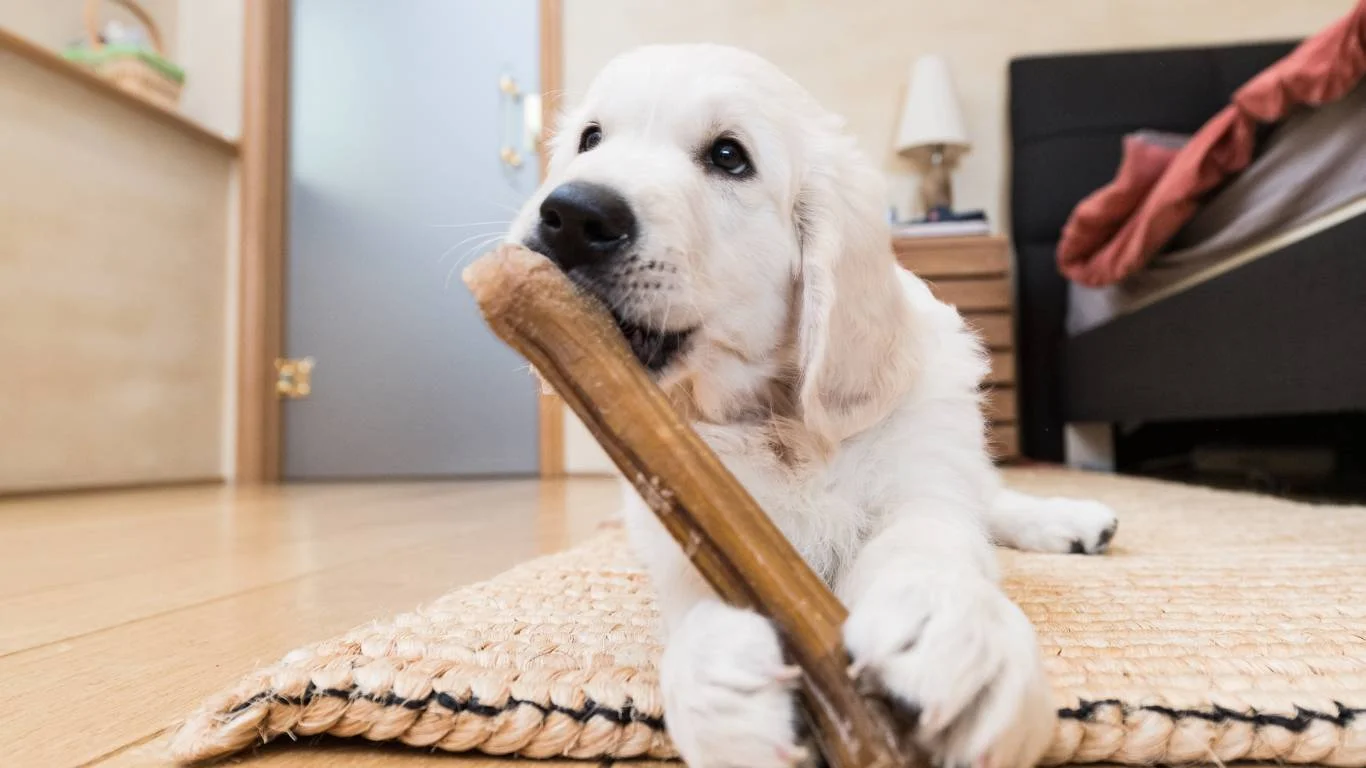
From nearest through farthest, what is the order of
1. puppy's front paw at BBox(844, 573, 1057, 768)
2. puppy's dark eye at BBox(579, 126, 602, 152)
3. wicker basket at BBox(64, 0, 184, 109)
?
puppy's front paw at BBox(844, 573, 1057, 768)
puppy's dark eye at BBox(579, 126, 602, 152)
wicker basket at BBox(64, 0, 184, 109)

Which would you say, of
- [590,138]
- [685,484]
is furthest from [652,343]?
[590,138]

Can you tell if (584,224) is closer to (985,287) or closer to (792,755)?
(792,755)

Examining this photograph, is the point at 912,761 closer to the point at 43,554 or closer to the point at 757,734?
the point at 757,734

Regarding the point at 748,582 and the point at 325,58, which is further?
the point at 325,58

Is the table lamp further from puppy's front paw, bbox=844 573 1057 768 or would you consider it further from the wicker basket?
puppy's front paw, bbox=844 573 1057 768

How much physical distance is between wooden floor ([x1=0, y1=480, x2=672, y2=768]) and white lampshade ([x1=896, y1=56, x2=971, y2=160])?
2116 millimetres

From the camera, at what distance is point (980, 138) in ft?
13.9

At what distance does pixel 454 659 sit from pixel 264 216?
12.9 ft

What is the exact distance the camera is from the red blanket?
1.97 metres

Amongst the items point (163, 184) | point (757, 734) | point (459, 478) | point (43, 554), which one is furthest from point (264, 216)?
point (757, 734)

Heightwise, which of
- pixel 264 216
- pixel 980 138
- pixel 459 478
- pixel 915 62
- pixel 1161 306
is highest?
pixel 915 62

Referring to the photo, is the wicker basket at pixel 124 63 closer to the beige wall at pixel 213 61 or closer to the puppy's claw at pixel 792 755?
the beige wall at pixel 213 61

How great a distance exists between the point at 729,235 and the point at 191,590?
947 millimetres

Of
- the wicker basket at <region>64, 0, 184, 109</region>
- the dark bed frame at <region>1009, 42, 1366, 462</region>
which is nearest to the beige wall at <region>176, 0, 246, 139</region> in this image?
the wicker basket at <region>64, 0, 184, 109</region>
